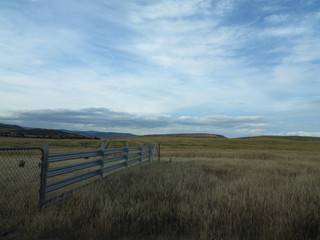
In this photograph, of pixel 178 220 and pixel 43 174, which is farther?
pixel 43 174

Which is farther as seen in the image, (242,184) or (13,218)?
(242,184)

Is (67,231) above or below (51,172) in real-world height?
below

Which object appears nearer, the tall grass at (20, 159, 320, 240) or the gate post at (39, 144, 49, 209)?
the tall grass at (20, 159, 320, 240)

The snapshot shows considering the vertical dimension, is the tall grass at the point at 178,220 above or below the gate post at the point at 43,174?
below

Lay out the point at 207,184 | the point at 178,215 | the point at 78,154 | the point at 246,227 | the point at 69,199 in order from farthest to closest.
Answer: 1. the point at 207,184
2. the point at 78,154
3. the point at 69,199
4. the point at 178,215
5. the point at 246,227

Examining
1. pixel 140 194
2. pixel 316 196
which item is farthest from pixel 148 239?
pixel 316 196

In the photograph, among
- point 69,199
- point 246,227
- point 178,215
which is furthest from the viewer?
point 69,199

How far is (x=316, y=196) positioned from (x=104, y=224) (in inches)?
187

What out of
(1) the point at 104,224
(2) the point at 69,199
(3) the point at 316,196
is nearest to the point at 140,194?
(2) the point at 69,199

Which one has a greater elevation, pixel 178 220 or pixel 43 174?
pixel 43 174

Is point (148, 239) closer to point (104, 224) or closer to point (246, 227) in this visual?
point (104, 224)

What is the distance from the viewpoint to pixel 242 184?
7133 mm

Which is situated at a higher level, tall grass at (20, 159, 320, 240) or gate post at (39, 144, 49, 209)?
gate post at (39, 144, 49, 209)

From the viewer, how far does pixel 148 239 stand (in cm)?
384
